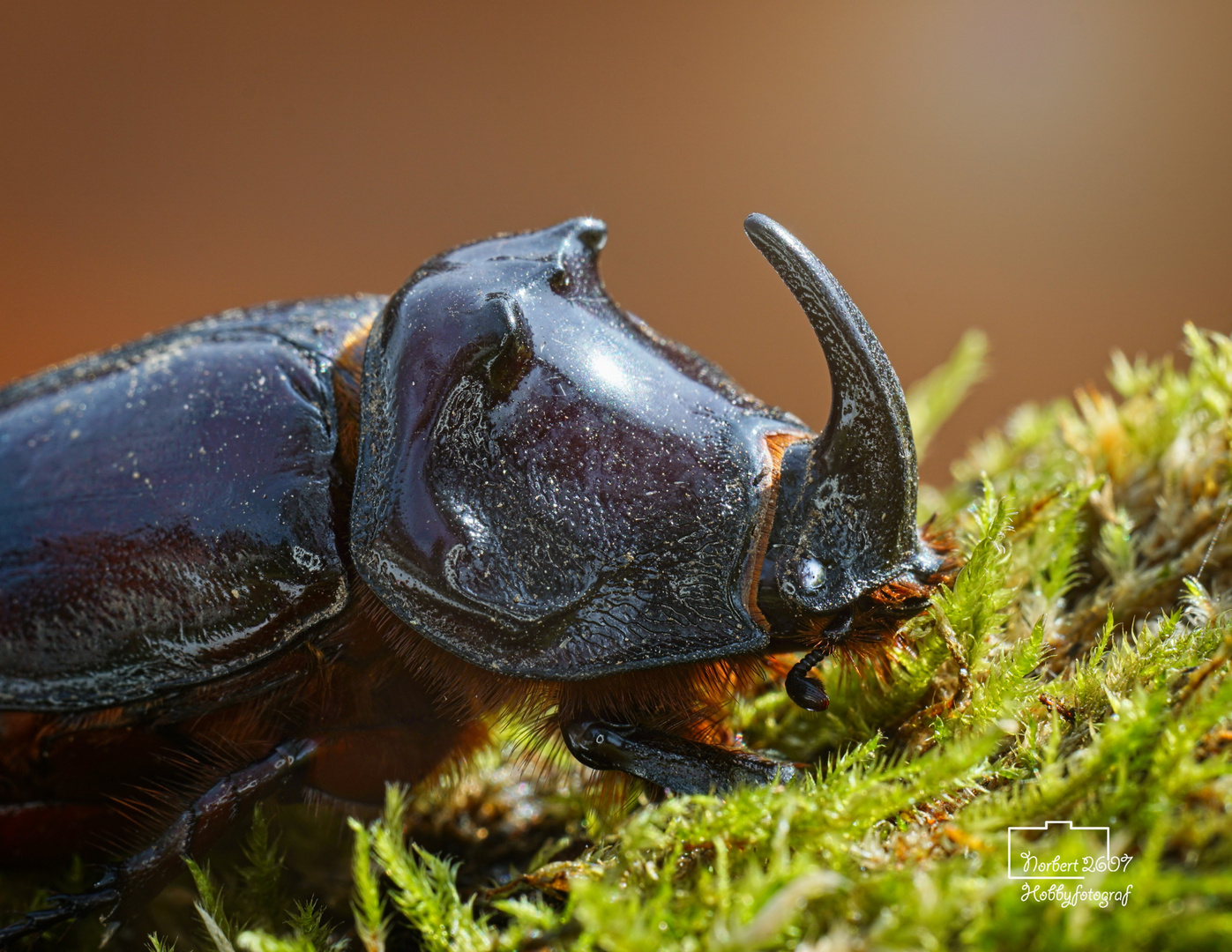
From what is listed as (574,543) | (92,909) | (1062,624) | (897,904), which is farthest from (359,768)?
(1062,624)

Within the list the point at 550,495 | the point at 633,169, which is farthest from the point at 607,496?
the point at 633,169

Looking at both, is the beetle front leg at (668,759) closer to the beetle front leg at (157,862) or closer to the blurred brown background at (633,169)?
the beetle front leg at (157,862)

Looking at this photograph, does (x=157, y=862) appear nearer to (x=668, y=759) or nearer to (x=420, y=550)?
(x=420, y=550)

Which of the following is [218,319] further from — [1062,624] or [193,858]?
[1062,624]
